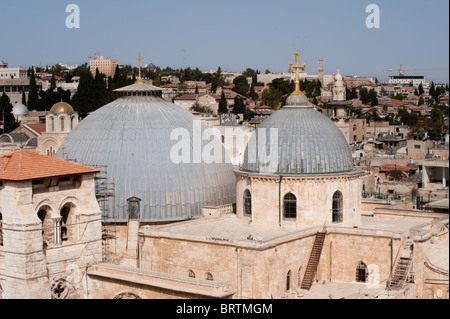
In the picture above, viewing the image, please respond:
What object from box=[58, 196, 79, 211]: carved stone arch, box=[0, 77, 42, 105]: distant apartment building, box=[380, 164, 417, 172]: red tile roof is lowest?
box=[380, 164, 417, 172]: red tile roof

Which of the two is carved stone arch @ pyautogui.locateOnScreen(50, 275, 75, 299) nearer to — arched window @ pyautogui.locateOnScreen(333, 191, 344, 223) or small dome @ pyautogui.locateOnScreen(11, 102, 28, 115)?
arched window @ pyautogui.locateOnScreen(333, 191, 344, 223)

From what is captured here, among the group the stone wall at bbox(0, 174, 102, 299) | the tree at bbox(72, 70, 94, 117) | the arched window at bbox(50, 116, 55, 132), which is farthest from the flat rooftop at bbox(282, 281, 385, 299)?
the tree at bbox(72, 70, 94, 117)

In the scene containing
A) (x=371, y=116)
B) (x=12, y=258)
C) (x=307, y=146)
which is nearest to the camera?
(x=12, y=258)

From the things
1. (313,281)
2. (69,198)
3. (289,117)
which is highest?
(289,117)

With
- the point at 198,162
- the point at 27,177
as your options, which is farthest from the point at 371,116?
the point at 27,177

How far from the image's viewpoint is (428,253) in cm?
3216

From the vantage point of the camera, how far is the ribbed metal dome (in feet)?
110

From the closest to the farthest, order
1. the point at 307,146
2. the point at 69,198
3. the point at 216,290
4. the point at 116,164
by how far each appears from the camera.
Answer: the point at 216,290, the point at 69,198, the point at 307,146, the point at 116,164

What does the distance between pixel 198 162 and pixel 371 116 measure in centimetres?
11149

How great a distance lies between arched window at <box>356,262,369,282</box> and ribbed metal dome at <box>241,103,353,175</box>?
4317 millimetres

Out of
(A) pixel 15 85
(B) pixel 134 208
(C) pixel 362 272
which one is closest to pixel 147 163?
(B) pixel 134 208

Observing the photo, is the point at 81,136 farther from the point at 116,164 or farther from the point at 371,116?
the point at 371,116

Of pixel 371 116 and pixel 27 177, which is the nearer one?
pixel 27 177

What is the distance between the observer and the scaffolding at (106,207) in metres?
35.3
